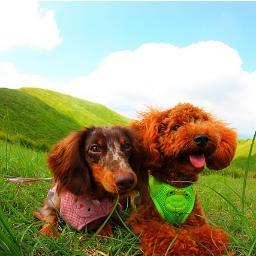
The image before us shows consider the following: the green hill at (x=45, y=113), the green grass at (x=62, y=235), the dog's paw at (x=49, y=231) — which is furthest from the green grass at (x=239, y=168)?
the dog's paw at (x=49, y=231)

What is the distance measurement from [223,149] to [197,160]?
44cm

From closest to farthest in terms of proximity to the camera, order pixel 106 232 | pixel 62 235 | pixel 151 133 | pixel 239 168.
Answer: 1. pixel 62 235
2. pixel 106 232
3. pixel 151 133
4. pixel 239 168

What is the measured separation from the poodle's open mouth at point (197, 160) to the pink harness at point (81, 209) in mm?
945

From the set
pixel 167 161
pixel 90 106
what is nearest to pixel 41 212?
pixel 167 161

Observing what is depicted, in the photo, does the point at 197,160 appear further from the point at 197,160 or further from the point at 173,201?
the point at 173,201

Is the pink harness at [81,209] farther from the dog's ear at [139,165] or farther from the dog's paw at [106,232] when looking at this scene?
the dog's ear at [139,165]

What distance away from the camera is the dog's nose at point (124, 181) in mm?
3717

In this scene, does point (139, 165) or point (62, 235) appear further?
point (139, 165)

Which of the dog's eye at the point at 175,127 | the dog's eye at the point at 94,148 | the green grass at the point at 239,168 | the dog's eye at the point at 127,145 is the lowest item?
the green grass at the point at 239,168

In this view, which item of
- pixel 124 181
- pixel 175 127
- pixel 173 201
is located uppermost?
pixel 175 127

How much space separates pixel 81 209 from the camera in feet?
14.3

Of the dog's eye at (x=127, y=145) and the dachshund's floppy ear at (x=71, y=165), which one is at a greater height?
the dog's eye at (x=127, y=145)

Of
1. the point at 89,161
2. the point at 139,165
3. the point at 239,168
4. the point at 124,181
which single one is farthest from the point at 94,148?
the point at 239,168

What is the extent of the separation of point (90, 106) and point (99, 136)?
127 feet
